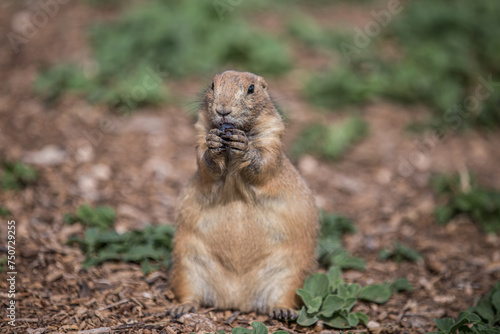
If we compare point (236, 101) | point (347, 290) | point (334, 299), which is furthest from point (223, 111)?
point (347, 290)

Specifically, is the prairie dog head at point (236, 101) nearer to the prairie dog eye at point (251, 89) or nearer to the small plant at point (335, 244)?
the prairie dog eye at point (251, 89)

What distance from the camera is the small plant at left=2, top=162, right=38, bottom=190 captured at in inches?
245

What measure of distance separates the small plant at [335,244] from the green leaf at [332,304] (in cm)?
100

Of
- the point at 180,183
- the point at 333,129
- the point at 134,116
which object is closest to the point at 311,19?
the point at 333,129

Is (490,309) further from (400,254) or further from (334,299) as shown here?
(334,299)

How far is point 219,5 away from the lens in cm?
1042

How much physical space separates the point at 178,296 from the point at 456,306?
2.64 metres

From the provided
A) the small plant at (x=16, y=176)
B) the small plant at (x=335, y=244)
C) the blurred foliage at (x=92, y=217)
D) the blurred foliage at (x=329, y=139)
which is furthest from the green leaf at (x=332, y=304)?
the small plant at (x=16, y=176)

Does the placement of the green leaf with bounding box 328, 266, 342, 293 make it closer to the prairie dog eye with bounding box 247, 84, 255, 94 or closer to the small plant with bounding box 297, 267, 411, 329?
the small plant with bounding box 297, 267, 411, 329

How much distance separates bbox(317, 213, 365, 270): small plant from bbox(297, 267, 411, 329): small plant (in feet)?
1.75

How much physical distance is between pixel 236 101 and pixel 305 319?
6.21 feet

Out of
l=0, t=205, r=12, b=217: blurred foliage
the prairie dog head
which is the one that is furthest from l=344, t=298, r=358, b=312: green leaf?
l=0, t=205, r=12, b=217: blurred foliage

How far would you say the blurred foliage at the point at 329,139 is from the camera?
798 centimetres

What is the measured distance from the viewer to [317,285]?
4758 mm
